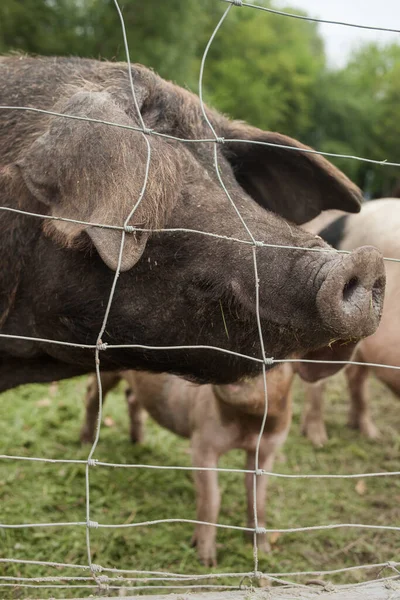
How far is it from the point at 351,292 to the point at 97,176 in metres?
0.75

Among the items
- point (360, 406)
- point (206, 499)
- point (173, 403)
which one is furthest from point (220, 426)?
point (360, 406)

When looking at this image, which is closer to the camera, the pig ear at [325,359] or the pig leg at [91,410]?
the pig ear at [325,359]

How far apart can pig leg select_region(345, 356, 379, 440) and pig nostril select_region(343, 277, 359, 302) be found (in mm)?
3215

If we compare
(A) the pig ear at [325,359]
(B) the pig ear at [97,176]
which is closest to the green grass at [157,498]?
(A) the pig ear at [325,359]

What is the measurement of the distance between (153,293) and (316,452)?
3002 mm

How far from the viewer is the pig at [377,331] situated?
3.15 meters

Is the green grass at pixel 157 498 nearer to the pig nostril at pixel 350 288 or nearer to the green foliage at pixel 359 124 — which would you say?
the pig nostril at pixel 350 288

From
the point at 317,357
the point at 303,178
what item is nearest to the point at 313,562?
the point at 317,357

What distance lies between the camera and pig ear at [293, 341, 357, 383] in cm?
239

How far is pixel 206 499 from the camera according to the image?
10.8ft

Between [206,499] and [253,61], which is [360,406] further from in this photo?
[253,61]

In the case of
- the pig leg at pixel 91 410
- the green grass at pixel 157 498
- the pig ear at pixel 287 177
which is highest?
the pig ear at pixel 287 177

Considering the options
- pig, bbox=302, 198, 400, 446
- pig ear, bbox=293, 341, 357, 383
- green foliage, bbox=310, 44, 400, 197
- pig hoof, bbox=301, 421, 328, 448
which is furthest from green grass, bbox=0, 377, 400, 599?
green foliage, bbox=310, 44, 400, 197

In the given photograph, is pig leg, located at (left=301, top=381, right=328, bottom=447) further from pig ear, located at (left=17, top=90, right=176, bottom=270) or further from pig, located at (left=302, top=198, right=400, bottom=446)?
pig ear, located at (left=17, top=90, right=176, bottom=270)
